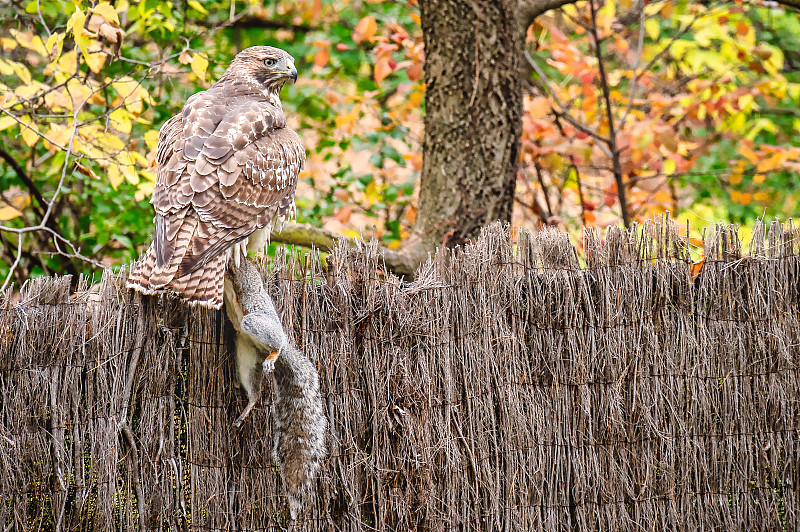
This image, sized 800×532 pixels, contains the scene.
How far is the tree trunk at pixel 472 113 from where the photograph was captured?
14.9 ft

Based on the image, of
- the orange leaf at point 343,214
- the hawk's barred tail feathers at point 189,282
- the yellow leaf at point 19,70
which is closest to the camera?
the hawk's barred tail feathers at point 189,282

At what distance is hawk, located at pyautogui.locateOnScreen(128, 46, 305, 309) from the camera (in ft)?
9.11

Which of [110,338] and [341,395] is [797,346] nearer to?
[341,395]

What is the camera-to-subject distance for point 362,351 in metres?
3.20

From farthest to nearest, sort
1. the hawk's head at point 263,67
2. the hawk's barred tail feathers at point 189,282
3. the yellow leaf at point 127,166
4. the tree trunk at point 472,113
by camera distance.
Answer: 1. the tree trunk at point 472,113
2. the yellow leaf at point 127,166
3. the hawk's head at point 263,67
4. the hawk's barred tail feathers at point 189,282

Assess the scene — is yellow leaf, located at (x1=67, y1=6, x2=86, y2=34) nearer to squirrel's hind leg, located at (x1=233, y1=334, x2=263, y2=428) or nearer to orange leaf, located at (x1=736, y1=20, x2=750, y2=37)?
squirrel's hind leg, located at (x1=233, y1=334, x2=263, y2=428)

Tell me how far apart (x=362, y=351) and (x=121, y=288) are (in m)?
1.07

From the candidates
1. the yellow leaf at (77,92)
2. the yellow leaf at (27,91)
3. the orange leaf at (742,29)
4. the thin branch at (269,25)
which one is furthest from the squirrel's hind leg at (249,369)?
the thin branch at (269,25)

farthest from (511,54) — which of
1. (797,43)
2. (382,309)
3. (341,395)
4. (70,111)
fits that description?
(797,43)

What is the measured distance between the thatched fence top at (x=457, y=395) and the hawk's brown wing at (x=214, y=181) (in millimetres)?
309

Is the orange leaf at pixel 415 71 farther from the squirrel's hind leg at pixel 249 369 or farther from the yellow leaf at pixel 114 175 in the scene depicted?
the squirrel's hind leg at pixel 249 369

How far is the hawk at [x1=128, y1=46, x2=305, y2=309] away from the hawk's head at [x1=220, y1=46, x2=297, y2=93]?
144mm

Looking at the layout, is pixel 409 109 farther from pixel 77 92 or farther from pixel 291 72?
pixel 291 72

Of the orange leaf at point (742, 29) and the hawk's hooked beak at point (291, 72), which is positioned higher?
the orange leaf at point (742, 29)
